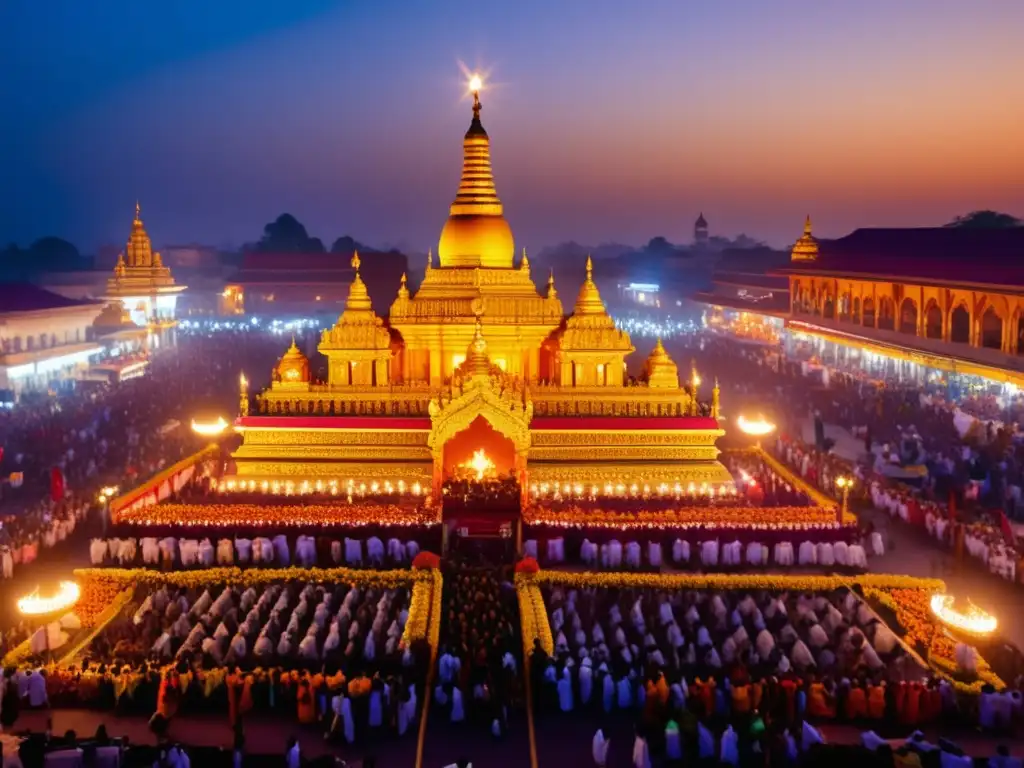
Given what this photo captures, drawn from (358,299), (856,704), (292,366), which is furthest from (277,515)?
(856,704)

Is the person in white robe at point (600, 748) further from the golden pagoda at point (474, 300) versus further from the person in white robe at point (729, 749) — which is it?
the golden pagoda at point (474, 300)

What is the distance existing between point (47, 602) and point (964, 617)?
14.5m

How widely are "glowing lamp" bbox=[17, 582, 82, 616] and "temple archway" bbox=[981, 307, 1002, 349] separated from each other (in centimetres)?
3249

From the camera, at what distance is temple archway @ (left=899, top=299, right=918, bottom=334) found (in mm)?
45500

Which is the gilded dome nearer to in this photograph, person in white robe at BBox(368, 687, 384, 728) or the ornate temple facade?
the ornate temple facade

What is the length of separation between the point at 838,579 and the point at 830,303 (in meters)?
41.4

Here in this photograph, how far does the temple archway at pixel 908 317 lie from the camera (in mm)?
45500

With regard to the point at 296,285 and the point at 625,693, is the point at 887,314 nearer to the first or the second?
the point at 625,693

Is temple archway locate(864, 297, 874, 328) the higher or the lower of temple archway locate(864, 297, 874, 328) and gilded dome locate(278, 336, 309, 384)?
the higher

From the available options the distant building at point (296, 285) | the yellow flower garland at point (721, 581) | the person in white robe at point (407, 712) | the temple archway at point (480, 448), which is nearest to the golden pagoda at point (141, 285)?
the distant building at point (296, 285)

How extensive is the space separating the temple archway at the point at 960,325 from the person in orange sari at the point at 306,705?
33.3 metres

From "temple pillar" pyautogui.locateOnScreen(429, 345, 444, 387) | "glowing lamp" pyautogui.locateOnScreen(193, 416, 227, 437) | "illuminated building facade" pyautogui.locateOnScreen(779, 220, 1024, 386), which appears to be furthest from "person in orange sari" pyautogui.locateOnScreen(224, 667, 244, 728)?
"illuminated building facade" pyautogui.locateOnScreen(779, 220, 1024, 386)

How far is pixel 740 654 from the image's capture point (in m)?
14.9

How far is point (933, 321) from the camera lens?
4300 cm
